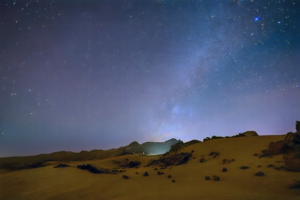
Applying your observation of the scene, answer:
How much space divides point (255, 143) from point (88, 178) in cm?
1413

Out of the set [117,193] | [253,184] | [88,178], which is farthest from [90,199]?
[253,184]

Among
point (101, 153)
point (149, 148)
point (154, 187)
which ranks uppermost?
point (154, 187)

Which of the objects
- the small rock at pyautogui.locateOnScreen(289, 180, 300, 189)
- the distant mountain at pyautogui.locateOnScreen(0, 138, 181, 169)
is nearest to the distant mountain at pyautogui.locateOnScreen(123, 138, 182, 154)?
the distant mountain at pyautogui.locateOnScreen(0, 138, 181, 169)

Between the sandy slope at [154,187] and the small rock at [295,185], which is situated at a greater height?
the small rock at [295,185]

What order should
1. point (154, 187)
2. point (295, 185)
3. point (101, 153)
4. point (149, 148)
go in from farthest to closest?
point (149, 148) → point (101, 153) → point (154, 187) → point (295, 185)

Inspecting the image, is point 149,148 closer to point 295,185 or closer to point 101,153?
point 101,153

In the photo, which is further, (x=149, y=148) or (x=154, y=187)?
(x=149, y=148)

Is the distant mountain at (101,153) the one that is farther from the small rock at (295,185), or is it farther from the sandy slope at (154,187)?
the small rock at (295,185)

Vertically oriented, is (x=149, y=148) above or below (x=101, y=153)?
above

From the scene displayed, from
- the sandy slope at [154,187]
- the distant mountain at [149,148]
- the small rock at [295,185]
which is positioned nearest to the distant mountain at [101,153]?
→ the distant mountain at [149,148]

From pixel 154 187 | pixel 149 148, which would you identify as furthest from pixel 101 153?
pixel 154 187

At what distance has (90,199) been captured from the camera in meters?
6.44

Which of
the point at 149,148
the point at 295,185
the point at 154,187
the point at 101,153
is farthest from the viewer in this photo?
the point at 149,148

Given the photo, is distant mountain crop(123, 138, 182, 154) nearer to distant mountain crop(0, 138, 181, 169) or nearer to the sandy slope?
distant mountain crop(0, 138, 181, 169)
